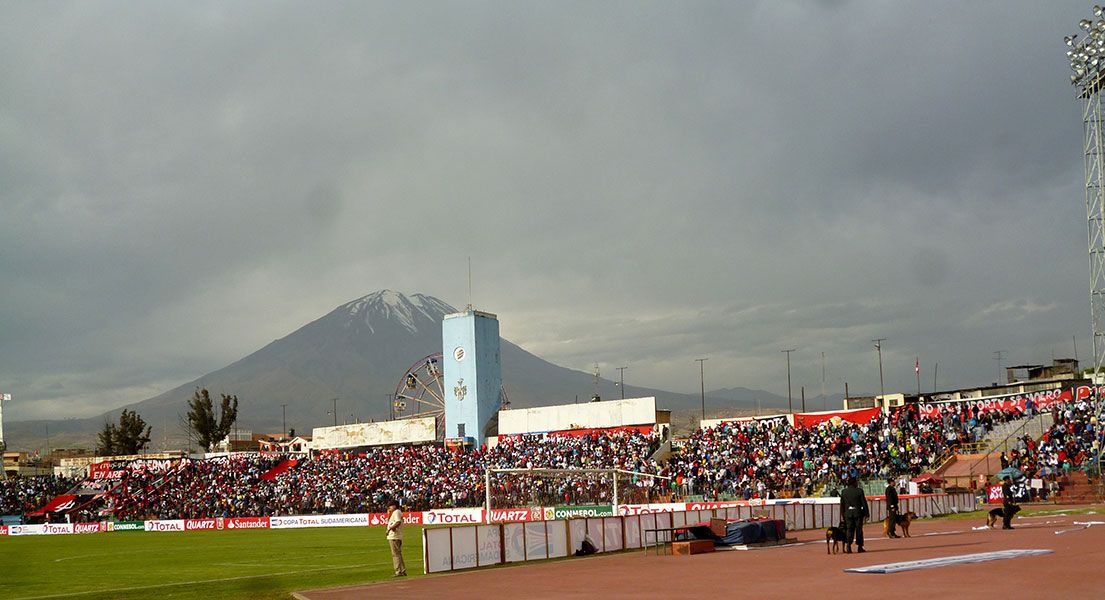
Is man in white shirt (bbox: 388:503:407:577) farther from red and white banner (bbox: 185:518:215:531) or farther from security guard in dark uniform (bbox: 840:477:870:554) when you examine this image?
red and white banner (bbox: 185:518:215:531)

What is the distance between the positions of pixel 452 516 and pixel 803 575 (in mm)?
44619

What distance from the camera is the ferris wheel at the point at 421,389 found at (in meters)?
100

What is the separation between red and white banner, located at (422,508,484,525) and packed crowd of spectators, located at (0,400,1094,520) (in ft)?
3.95

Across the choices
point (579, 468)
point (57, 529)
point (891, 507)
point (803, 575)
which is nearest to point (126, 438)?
point (57, 529)

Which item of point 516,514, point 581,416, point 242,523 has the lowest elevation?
point 242,523

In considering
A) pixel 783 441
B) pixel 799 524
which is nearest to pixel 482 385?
pixel 783 441

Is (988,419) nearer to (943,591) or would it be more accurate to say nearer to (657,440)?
(657,440)

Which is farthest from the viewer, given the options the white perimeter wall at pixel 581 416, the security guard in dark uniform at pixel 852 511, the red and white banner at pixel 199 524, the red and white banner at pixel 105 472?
the red and white banner at pixel 105 472

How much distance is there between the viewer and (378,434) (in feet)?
311

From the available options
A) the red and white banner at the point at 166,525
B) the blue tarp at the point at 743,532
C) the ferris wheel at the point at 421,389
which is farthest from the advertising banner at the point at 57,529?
the blue tarp at the point at 743,532

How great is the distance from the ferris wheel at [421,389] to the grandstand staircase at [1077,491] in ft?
201

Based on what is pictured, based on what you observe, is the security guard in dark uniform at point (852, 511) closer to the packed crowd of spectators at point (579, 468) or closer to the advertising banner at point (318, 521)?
the packed crowd of spectators at point (579, 468)

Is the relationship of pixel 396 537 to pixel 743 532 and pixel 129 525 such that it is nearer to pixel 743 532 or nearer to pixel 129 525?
pixel 743 532

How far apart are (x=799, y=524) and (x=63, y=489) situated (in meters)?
81.9
